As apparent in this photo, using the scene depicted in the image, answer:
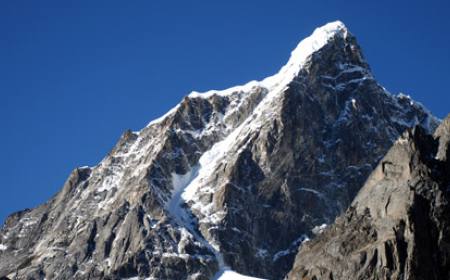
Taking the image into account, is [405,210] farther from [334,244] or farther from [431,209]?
[334,244]

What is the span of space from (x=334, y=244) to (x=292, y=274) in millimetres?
5245

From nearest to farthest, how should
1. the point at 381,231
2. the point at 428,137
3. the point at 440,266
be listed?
the point at 440,266 < the point at 381,231 < the point at 428,137

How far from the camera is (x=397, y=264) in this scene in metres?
116

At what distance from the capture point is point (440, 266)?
114688 mm

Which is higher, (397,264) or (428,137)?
(428,137)

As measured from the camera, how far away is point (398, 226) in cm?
12044

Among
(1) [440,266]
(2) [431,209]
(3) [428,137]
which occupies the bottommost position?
(1) [440,266]

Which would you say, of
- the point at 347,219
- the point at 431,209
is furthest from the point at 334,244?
the point at 431,209

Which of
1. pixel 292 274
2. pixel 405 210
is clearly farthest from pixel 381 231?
pixel 292 274

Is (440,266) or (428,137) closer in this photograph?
(440,266)

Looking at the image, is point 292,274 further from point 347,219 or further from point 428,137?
point 428,137

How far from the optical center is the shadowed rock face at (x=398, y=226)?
11625 centimetres

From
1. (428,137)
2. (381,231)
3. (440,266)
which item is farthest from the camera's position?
(428,137)

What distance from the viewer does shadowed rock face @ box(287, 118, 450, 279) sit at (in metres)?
116
